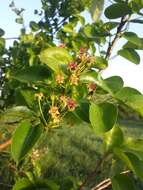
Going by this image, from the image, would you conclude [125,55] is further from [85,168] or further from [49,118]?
[85,168]

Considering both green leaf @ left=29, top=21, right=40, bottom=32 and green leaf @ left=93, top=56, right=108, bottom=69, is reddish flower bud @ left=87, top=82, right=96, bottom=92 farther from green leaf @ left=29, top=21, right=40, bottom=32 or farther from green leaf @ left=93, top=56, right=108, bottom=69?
green leaf @ left=29, top=21, right=40, bottom=32

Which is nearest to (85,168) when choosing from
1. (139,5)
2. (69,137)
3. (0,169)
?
(0,169)

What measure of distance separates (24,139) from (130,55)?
53 centimetres

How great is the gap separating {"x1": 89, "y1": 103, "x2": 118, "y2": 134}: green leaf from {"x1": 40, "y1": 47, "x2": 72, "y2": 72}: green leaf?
0.15 m

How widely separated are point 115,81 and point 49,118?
24 cm

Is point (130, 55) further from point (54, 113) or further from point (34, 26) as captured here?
point (34, 26)

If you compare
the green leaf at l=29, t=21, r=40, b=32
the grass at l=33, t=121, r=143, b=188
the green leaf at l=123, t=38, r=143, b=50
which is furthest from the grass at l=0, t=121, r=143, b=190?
the green leaf at l=123, t=38, r=143, b=50

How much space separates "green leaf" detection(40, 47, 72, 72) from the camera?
133cm

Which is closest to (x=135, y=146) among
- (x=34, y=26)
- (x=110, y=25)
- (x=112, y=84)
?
(x=112, y=84)

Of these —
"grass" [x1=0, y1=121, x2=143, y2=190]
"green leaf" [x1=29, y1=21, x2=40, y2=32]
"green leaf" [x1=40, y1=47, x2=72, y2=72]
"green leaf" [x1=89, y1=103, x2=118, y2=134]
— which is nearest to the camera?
"green leaf" [x1=89, y1=103, x2=118, y2=134]

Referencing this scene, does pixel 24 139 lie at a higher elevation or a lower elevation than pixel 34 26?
higher

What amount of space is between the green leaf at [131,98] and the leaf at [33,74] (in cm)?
21

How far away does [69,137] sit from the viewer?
8.84 meters

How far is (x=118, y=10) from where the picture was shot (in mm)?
1520
